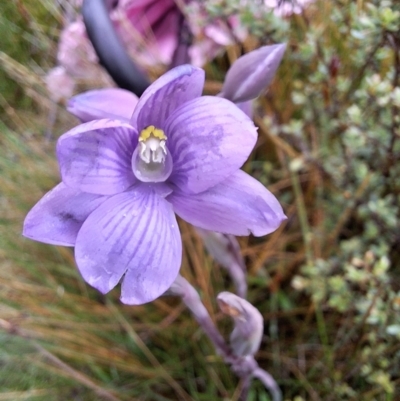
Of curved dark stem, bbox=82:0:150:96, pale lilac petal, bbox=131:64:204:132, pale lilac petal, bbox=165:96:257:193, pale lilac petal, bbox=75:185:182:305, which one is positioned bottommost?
pale lilac petal, bbox=75:185:182:305

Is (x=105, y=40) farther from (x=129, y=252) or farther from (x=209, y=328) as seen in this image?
(x=209, y=328)

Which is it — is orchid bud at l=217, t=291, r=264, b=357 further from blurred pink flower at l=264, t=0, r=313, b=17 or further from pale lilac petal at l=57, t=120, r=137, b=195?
blurred pink flower at l=264, t=0, r=313, b=17

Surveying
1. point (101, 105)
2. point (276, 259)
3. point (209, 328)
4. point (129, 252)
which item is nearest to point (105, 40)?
point (101, 105)

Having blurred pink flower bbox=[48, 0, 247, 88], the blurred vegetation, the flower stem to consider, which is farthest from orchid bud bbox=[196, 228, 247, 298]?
blurred pink flower bbox=[48, 0, 247, 88]

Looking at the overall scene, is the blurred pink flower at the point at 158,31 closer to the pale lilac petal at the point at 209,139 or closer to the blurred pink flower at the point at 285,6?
the blurred pink flower at the point at 285,6

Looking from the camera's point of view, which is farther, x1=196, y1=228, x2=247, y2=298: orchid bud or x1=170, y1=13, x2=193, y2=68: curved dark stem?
x1=170, y1=13, x2=193, y2=68: curved dark stem

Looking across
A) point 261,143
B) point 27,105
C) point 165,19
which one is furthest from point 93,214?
point 27,105

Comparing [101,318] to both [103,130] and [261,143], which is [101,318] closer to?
[261,143]
